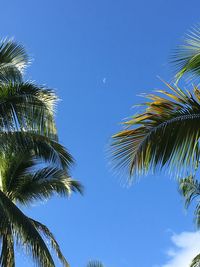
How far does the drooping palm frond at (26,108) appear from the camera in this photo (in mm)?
11820

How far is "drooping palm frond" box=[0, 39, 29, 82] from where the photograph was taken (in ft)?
40.5

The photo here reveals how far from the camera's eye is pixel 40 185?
16.6 metres

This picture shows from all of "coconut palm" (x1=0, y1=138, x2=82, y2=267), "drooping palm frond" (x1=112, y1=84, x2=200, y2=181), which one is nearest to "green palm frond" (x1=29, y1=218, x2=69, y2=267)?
"coconut palm" (x1=0, y1=138, x2=82, y2=267)

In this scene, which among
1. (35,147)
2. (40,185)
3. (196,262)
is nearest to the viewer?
(35,147)

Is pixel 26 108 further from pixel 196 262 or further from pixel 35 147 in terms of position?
pixel 196 262

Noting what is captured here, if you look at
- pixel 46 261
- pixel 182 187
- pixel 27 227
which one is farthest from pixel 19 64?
pixel 182 187

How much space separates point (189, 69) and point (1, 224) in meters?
6.13

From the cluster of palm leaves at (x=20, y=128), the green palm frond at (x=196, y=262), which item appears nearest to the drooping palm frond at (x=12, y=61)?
the cluster of palm leaves at (x=20, y=128)

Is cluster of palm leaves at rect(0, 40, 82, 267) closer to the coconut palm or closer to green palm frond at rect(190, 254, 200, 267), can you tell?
the coconut palm

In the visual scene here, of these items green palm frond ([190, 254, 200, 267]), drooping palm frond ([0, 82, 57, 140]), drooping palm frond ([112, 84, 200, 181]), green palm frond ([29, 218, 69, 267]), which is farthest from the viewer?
green palm frond ([190, 254, 200, 267])

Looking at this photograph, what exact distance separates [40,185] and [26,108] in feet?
16.9

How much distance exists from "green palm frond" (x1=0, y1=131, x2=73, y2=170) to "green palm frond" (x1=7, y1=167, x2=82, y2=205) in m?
1.56

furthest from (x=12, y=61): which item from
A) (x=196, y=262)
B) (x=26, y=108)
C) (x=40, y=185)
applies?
(x=196, y=262)

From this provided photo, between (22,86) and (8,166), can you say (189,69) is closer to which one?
(22,86)
